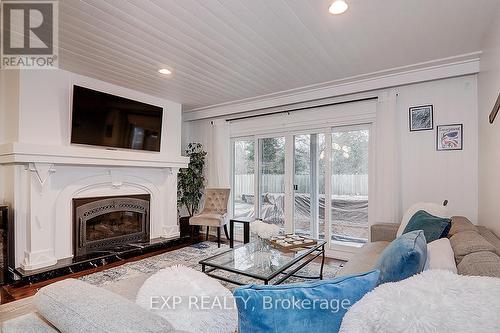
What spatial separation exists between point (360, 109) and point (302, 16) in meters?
2.06

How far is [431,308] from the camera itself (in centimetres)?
66

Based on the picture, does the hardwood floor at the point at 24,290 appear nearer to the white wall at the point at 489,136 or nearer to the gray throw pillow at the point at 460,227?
the gray throw pillow at the point at 460,227

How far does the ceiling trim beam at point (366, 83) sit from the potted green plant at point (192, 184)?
3.12ft

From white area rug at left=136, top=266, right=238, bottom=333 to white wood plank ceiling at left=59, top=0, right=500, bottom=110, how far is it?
1963 millimetres

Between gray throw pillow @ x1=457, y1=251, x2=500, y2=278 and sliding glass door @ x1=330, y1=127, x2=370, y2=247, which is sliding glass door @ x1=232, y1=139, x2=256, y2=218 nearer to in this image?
sliding glass door @ x1=330, y1=127, x2=370, y2=247

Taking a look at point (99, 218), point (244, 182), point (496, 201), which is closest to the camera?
point (496, 201)

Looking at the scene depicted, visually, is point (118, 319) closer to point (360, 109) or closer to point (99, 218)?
point (99, 218)

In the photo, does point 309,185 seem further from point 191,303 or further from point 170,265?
point 191,303

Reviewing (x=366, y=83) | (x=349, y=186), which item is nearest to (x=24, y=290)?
(x=349, y=186)

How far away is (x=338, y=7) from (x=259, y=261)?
2.20m

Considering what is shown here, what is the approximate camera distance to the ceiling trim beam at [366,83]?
308cm

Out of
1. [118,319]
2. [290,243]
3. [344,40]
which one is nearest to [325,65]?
[344,40]

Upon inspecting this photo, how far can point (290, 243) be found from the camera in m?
2.78

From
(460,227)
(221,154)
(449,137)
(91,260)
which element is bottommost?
(91,260)
